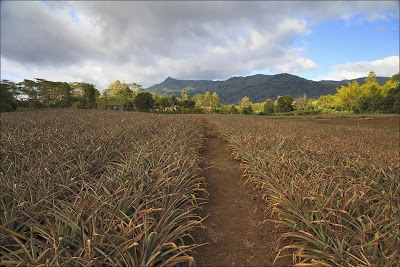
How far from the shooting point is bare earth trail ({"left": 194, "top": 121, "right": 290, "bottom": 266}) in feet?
6.46

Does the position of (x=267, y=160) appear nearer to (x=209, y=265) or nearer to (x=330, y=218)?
(x=330, y=218)

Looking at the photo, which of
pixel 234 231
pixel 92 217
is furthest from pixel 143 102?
pixel 92 217

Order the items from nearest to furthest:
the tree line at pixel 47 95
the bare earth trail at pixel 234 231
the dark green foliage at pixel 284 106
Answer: the bare earth trail at pixel 234 231 < the tree line at pixel 47 95 < the dark green foliage at pixel 284 106

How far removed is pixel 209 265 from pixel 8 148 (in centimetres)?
405

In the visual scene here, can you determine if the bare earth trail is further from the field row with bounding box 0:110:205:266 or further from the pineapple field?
the field row with bounding box 0:110:205:266

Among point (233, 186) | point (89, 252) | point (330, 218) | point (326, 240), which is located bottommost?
point (233, 186)

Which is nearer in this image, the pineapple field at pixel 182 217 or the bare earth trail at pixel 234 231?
the pineapple field at pixel 182 217

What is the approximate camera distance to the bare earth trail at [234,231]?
1968 mm

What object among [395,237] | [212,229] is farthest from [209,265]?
[395,237]

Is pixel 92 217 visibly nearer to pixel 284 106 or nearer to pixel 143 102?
pixel 143 102

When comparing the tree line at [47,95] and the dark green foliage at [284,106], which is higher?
the tree line at [47,95]

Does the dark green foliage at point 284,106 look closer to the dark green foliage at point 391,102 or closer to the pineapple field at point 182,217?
the dark green foliage at point 391,102

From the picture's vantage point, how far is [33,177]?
215 centimetres

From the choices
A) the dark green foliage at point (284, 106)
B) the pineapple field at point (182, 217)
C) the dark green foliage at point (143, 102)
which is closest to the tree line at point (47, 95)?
the dark green foliage at point (143, 102)
